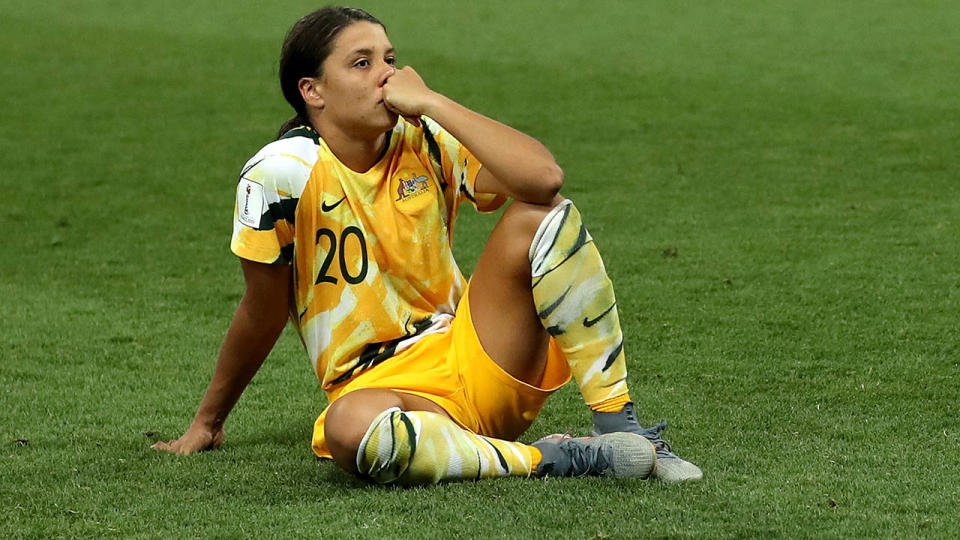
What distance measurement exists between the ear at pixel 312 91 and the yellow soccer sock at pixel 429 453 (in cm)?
77

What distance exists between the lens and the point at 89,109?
10766 mm

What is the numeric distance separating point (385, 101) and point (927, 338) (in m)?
2.27

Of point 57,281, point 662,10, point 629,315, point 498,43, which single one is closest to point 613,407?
point 629,315

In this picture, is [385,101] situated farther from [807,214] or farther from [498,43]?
[498,43]

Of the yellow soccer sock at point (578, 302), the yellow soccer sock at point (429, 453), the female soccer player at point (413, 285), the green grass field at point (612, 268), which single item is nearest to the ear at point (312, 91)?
the female soccer player at point (413, 285)

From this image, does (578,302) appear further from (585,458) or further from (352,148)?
(352,148)

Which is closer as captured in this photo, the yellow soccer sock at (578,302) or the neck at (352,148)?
the yellow soccer sock at (578,302)

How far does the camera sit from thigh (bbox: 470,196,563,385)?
3.03m

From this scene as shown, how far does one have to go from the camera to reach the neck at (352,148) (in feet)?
10.6

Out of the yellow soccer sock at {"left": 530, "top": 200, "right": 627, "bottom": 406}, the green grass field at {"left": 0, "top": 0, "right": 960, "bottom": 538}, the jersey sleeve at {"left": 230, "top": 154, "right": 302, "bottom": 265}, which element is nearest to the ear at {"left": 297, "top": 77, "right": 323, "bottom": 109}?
the jersey sleeve at {"left": 230, "top": 154, "right": 302, "bottom": 265}

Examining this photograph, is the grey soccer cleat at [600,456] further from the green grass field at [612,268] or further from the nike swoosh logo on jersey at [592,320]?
the nike swoosh logo on jersey at [592,320]

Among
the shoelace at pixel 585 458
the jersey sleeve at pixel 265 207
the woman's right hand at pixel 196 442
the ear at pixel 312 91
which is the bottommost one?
the woman's right hand at pixel 196 442

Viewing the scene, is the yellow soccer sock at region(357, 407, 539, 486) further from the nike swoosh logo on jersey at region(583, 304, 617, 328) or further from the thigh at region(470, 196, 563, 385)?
the nike swoosh logo on jersey at region(583, 304, 617, 328)

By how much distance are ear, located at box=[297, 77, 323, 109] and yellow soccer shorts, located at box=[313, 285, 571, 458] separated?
576mm
